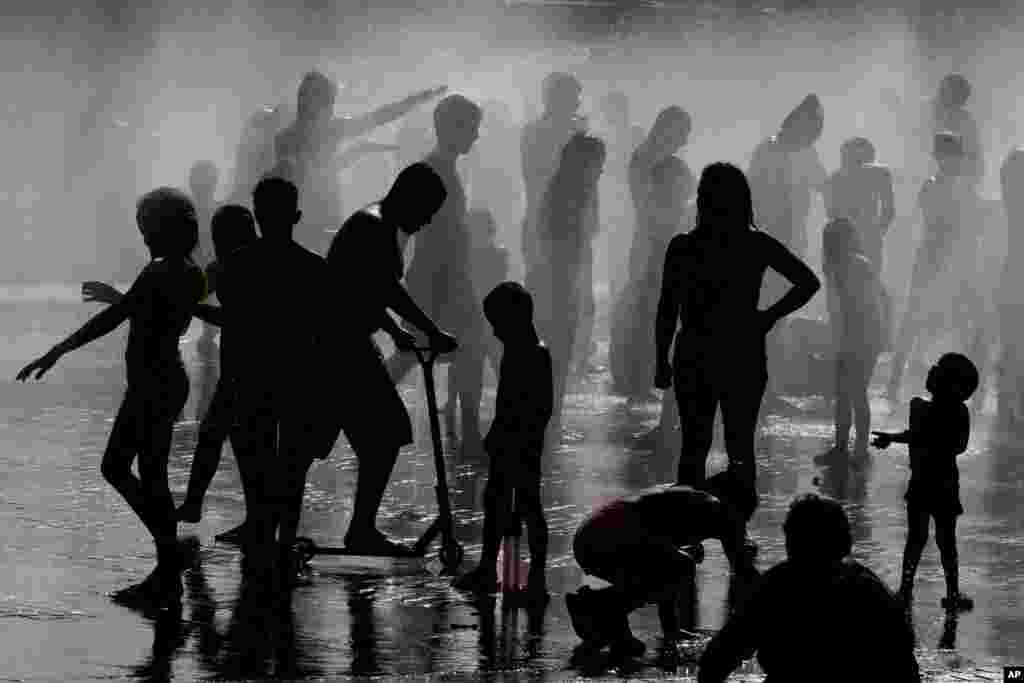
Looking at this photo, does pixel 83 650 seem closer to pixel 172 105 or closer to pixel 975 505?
pixel 975 505

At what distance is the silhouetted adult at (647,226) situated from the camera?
15.1 meters

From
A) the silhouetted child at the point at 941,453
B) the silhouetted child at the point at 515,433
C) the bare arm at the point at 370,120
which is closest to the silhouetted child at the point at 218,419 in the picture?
the silhouetted child at the point at 515,433

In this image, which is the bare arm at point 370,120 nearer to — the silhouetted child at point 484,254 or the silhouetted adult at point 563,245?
the silhouetted child at point 484,254

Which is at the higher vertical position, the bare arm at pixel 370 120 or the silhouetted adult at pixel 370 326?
the bare arm at pixel 370 120

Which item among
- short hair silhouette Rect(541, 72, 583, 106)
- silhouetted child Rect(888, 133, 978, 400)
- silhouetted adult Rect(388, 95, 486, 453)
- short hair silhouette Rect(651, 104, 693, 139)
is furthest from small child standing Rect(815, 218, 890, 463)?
short hair silhouette Rect(541, 72, 583, 106)

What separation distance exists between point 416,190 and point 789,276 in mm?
1622

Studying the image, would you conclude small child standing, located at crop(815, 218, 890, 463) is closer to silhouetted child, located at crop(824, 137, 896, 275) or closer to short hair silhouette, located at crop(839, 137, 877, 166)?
silhouetted child, located at crop(824, 137, 896, 275)

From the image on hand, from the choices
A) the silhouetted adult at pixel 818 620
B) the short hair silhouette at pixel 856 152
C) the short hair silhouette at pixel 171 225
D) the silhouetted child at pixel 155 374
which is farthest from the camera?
the short hair silhouette at pixel 856 152

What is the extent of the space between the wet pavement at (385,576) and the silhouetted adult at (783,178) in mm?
1495

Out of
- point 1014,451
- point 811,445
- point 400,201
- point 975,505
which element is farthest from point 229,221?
point 1014,451

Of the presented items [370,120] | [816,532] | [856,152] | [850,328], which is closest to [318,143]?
[370,120]

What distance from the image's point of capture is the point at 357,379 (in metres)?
8.90

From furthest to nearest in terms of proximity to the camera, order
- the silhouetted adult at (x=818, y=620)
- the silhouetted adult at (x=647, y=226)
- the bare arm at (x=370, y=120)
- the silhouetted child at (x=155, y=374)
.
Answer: the silhouetted adult at (x=647, y=226) < the bare arm at (x=370, y=120) < the silhouetted child at (x=155, y=374) < the silhouetted adult at (x=818, y=620)

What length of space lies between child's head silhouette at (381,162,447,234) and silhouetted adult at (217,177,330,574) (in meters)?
0.43
